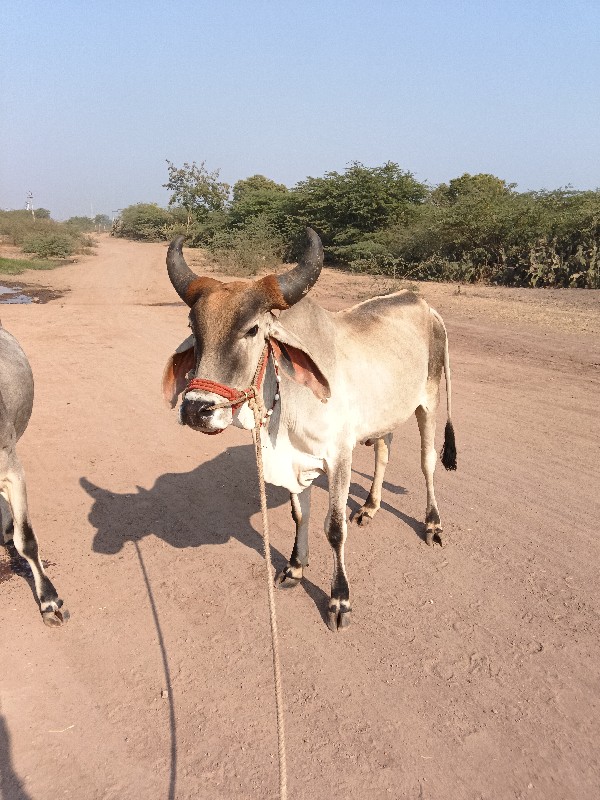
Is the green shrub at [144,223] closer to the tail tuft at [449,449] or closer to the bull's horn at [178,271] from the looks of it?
the tail tuft at [449,449]

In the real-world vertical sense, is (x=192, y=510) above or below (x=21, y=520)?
below

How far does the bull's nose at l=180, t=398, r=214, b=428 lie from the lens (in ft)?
8.55

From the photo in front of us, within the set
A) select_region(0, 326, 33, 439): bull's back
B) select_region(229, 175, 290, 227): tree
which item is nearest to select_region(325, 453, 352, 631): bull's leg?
select_region(0, 326, 33, 439): bull's back

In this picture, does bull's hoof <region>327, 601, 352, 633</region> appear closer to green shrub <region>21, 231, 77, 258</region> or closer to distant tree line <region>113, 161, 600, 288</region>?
distant tree line <region>113, 161, 600, 288</region>

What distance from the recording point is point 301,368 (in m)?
3.17

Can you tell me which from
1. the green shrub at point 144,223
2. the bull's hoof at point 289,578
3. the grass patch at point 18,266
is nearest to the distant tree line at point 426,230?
the grass patch at point 18,266

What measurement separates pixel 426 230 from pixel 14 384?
17.4 metres

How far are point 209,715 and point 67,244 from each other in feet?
102

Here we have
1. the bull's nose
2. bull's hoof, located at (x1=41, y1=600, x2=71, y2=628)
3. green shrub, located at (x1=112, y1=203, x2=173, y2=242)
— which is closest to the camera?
the bull's nose

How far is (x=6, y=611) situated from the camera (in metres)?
3.72

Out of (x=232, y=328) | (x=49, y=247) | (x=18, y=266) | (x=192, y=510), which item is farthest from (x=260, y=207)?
(x=232, y=328)

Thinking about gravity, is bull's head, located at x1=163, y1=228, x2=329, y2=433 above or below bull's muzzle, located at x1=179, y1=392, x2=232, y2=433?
above

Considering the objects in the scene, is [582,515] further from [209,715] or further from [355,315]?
[209,715]

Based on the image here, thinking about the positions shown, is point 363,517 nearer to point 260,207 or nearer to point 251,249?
point 251,249
